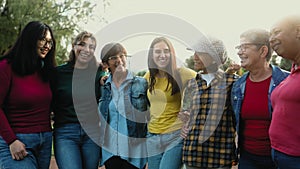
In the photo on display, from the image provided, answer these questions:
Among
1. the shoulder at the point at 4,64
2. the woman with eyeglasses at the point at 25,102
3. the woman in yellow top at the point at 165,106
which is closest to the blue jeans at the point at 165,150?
the woman in yellow top at the point at 165,106

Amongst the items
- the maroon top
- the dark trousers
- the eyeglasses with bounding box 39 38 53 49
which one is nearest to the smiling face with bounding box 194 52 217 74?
the maroon top

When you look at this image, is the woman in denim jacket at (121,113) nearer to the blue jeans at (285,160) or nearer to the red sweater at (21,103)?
the red sweater at (21,103)

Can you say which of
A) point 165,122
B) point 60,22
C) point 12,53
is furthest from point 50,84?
point 60,22

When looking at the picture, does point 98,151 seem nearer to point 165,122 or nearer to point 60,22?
point 165,122

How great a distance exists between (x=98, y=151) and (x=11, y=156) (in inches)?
31.8

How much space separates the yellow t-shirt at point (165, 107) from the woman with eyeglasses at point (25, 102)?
0.96m

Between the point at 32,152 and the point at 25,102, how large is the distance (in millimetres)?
414

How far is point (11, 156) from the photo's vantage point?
321 centimetres

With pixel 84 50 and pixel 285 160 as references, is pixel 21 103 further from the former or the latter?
pixel 285 160

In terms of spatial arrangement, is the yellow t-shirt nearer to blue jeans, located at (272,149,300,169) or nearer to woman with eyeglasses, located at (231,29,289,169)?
woman with eyeglasses, located at (231,29,289,169)

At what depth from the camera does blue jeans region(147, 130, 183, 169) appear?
3.68 metres

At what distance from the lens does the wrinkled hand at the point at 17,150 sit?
318cm

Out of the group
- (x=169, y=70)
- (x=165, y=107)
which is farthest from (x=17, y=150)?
(x=169, y=70)

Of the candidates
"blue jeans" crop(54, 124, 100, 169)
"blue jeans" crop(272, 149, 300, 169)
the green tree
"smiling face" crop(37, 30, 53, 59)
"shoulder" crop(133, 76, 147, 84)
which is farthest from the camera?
the green tree
